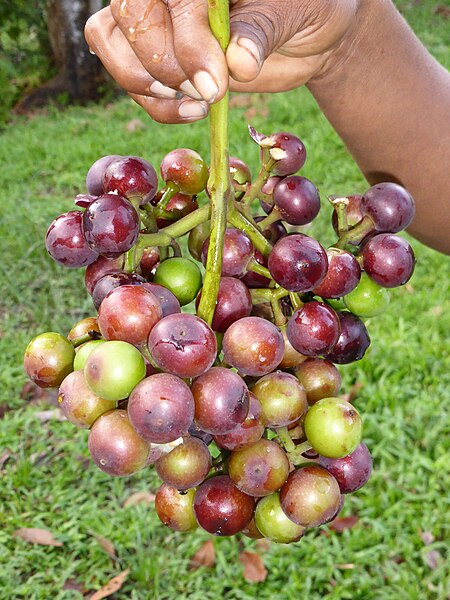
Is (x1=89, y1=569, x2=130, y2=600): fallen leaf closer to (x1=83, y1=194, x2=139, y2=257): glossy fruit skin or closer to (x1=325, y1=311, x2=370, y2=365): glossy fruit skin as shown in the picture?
(x1=325, y1=311, x2=370, y2=365): glossy fruit skin

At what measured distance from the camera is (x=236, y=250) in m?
1.09

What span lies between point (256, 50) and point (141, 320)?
0.45m

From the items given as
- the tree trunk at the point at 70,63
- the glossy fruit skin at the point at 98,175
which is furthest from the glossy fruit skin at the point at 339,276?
the tree trunk at the point at 70,63

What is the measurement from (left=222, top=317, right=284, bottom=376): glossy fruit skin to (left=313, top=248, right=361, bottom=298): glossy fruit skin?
5.0 inches

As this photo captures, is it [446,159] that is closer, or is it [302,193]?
[302,193]

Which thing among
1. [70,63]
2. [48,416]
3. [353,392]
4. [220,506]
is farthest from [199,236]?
[70,63]

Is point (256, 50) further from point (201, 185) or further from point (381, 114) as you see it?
point (381, 114)

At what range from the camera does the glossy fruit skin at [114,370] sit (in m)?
0.97

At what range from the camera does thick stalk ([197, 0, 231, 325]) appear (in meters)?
0.98

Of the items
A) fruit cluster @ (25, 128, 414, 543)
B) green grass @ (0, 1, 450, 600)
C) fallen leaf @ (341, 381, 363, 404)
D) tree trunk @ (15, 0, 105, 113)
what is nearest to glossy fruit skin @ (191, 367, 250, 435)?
fruit cluster @ (25, 128, 414, 543)

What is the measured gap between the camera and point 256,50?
1048 millimetres

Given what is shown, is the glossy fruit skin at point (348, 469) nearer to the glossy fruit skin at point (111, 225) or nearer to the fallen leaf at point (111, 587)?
the glossy fruit skin at point (111, 225)

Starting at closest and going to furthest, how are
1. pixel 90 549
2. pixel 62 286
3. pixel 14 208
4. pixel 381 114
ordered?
pixel 381 114, pixel 90 549, pixel 62 286, pixel 14 208

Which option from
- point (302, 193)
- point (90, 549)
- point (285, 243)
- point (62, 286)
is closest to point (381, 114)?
point (302, 193)
